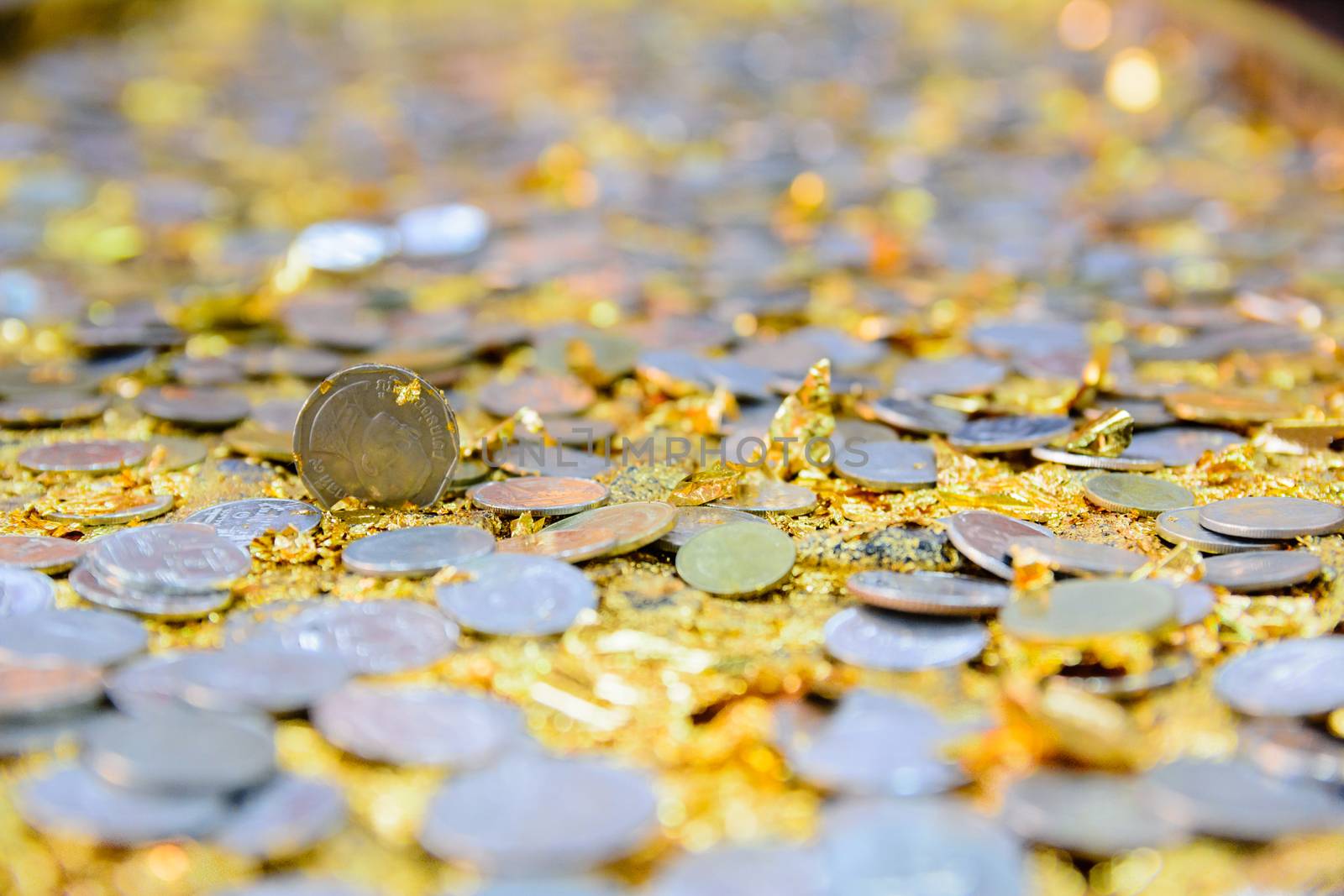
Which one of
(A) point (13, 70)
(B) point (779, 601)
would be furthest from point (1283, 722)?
(A) point (13, 70)

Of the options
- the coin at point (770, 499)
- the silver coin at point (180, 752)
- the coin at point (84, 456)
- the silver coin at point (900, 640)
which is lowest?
the coin at point (84, 456)

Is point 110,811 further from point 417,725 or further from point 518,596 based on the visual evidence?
point 518,596

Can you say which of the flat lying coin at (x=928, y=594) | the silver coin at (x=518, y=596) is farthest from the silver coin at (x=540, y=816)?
the flat lying coin at (x=928, y=594)

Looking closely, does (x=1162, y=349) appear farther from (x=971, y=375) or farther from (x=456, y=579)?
(x=456, y=579)

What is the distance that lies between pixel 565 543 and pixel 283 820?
64 cm

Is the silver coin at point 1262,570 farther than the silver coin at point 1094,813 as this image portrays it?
Yes

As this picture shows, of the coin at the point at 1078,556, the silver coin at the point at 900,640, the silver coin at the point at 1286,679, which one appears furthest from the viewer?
the coin at the point at 1078,556

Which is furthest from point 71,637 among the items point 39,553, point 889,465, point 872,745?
point 889,465

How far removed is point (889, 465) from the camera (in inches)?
78.3

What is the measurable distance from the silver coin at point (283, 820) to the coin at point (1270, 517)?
1.28 metres

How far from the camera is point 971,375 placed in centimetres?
238

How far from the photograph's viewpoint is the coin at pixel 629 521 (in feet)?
5.48

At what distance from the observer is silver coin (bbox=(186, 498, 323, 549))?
5.65 feet

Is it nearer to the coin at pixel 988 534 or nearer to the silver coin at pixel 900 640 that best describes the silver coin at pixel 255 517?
the silver coin at pixel 900 640
